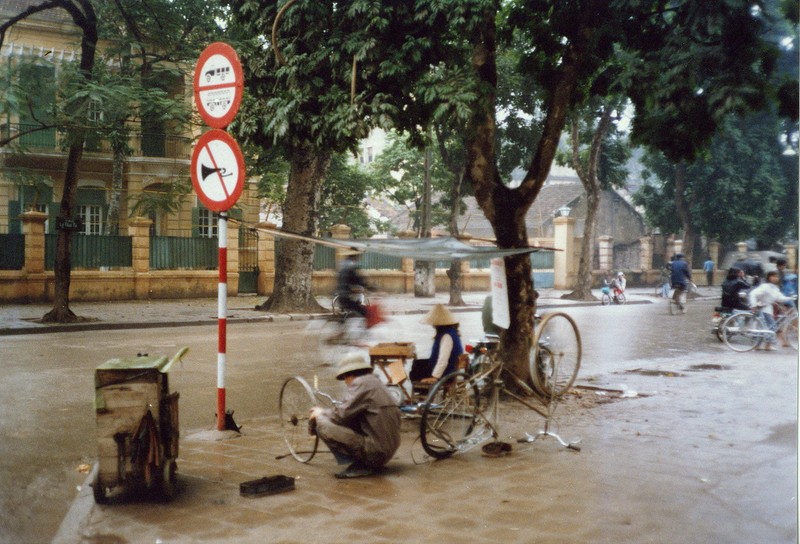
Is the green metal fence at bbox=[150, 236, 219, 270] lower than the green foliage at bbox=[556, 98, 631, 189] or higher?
lower

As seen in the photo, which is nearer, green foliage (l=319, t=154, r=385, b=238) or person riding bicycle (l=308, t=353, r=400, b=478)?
person riding bicycle (l=308, t=353, r=400, b=478)

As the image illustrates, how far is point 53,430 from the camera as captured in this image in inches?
294

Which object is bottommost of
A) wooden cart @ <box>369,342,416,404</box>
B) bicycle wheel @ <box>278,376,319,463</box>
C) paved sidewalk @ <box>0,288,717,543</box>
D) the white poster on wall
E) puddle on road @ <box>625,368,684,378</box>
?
puddle on road @ <box>625,368,684,378</box>

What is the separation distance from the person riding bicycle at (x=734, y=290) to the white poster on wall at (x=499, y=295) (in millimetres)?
8021

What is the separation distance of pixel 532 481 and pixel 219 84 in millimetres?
4369

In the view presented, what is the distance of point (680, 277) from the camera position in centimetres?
2192

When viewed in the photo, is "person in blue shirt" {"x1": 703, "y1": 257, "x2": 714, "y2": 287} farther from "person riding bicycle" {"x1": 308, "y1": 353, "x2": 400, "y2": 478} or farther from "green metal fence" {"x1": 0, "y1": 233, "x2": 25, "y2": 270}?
"person riding bicycle" {"x1": 308, "y1": 353, "x2": 400, "y2": 478}

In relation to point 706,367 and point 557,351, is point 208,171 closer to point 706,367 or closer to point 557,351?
→ point 557,351

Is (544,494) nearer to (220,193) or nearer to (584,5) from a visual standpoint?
(220,193)

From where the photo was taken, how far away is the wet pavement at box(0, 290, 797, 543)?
4.73m

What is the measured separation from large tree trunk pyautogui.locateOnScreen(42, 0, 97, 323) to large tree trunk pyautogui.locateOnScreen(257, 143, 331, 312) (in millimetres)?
5046

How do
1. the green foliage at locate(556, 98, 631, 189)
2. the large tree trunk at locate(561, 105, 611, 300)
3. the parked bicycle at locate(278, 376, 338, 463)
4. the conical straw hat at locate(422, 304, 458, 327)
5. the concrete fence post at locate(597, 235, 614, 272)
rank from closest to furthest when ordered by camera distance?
the parked bicycle at locate(278, 376, 338, 463)
the conical straw hat at locate(422, 304, 458, 327)
the large tree trunk at locate(561, 105, 611, 300)
the green foliage at locate(556, 98, 631, 189)
the concrete fence post at locate(597, 235, 614, 272)

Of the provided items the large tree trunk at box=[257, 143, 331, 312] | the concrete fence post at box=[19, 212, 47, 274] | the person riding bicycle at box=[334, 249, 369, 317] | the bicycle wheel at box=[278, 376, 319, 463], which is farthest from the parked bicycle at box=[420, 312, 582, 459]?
the concrete fence post at box=[19, 212, 47, 274]

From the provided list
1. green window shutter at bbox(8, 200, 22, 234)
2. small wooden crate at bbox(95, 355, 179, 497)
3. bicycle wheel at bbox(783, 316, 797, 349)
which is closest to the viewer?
small wooden crate at bbox(95, 355, 179, 497)
